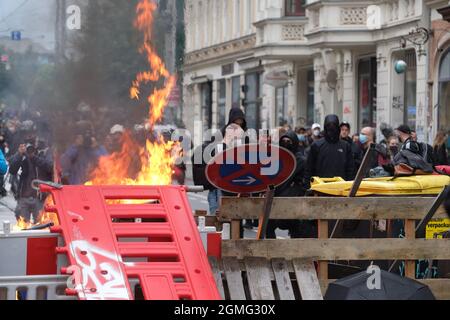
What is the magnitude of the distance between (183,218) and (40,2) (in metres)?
2.66

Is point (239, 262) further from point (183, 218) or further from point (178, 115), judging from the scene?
point (178, 115)

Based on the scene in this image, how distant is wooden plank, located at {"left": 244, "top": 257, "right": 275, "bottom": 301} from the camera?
8188 mm

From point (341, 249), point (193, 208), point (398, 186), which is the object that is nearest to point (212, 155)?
point (398, 186)

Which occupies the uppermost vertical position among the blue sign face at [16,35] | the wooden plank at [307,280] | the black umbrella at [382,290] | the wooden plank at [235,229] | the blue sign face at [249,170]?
the blue sign face at [16,35]

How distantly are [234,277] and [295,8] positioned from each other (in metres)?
34.9

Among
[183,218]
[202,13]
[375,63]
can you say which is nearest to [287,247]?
[183,218]

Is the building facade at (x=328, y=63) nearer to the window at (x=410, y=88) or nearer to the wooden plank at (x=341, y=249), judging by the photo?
the window at (x=410, y=88)

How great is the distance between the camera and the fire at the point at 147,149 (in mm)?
9133

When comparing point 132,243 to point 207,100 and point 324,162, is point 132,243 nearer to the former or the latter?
point 324,162

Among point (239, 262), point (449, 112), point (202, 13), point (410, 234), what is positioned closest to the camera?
point (239, 262)

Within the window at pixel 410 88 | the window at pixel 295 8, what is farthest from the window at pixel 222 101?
the window at pixel 410 88

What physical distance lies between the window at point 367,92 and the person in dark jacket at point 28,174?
60.7 ft

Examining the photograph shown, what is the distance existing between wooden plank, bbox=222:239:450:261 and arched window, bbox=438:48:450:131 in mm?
20095
